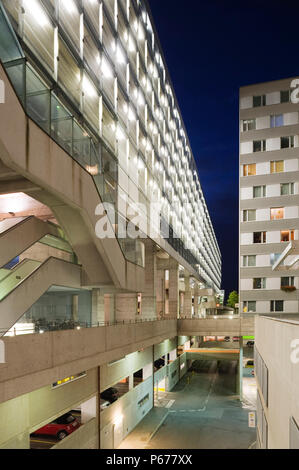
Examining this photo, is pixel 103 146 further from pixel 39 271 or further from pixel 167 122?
pixel 167 122

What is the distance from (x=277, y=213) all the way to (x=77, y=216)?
3024 cm

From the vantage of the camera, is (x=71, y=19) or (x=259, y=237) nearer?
(x=71, y=19)

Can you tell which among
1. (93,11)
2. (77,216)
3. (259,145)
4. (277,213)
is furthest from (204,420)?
(93,11)

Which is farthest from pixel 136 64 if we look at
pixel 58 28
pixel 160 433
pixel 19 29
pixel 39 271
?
pixel 160 433

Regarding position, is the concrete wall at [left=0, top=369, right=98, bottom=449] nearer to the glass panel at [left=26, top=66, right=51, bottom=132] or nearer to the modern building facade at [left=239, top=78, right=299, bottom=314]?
the glass panel at [left=26, top=66, right=51, bottom=132]

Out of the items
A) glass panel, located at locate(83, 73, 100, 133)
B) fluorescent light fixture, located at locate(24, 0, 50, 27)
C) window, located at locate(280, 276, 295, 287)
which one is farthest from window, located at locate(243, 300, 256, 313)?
fluorescent light fixture, located at locate(24, 0, 50, 27)

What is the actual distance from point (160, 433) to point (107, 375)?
325 inches

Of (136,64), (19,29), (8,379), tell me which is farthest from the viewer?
(136,64)

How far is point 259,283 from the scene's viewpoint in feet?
134

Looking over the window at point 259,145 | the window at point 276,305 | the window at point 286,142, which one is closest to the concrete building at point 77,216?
the window at point 276,305

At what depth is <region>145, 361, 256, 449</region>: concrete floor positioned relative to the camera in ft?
78.6

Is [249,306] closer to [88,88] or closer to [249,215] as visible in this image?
[249,215]

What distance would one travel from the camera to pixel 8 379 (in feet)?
33.3

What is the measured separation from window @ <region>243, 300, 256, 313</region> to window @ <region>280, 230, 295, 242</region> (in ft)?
24.9
